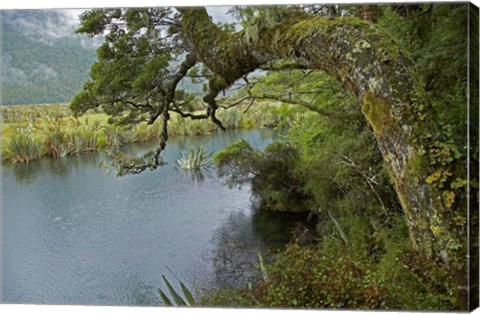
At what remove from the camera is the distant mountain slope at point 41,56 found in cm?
438

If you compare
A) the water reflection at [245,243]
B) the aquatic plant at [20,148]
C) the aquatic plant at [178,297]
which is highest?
the aquatic plant at [20,148]

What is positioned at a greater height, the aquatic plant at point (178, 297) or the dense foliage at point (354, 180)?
the dense foliage at point (354, 180)

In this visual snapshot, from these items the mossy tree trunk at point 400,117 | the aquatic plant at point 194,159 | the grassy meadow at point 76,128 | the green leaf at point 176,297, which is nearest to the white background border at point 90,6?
the green leaf at point 176,297

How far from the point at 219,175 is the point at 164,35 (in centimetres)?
99

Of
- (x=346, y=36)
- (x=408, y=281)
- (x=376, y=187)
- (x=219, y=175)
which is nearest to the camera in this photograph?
(x=346, y=36)

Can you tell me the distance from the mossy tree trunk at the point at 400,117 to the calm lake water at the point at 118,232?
1039 mm

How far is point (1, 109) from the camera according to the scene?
440cm

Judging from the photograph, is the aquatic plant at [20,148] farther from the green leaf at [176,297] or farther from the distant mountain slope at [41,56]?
the green leaf at [176,297]

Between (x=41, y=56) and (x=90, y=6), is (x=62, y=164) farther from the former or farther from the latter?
(x=90, y=6)

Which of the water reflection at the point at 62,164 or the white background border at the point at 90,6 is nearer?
the white background border at the point at 90,6

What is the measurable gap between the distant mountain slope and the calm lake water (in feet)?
1.52

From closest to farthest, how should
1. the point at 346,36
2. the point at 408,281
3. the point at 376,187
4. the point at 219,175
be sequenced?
1. the point at 346,36
2. the point at 408,281
3. the point at 376,187
4. the point at 219,175

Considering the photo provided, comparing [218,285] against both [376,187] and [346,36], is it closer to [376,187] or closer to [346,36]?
[376,187]

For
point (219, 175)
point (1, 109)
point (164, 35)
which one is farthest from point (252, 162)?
point (1, 109)
